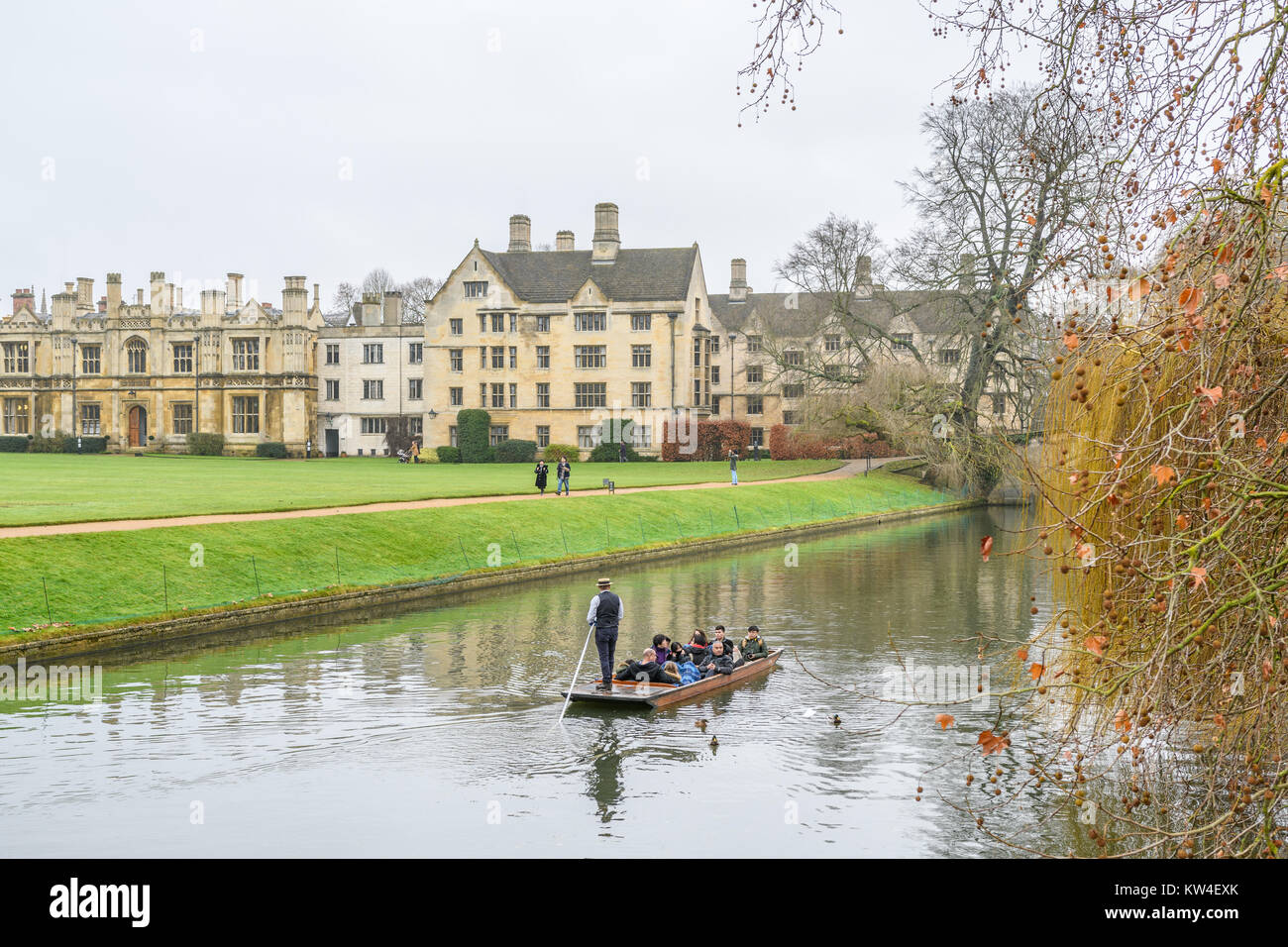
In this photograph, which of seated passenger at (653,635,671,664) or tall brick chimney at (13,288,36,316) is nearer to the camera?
seated passenger at (653,635,671,664)

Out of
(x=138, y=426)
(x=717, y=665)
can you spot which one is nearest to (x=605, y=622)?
(x=717, y=665)

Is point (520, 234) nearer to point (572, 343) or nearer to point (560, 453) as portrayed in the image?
point (572, 343)

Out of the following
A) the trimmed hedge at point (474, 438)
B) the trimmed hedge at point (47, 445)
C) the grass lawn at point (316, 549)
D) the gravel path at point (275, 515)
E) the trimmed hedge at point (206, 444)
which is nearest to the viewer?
the grass lawn at point (316, 549)

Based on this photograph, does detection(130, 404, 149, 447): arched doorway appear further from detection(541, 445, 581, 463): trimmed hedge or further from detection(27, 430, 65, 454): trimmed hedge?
detection(541, 445, 581, 463): trimmed hedge

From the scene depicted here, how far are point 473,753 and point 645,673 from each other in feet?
12.5

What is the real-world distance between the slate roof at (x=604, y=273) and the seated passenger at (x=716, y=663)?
54527mm

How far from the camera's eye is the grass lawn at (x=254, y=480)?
32.9m

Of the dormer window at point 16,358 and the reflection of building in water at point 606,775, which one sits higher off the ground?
the dormer window at point 16,358

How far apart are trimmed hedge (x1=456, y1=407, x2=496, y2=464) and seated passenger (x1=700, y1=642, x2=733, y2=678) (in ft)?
179

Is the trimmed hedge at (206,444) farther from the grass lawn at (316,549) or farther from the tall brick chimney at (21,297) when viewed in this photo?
the grass lawn at (316,549)

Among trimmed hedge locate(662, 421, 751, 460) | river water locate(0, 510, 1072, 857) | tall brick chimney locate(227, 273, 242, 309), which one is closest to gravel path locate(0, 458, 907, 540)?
river water locate(0, 510, 1072, 857)

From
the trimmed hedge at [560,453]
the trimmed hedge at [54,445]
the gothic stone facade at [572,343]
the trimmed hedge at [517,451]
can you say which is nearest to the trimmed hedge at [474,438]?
the trimmed hedge at [517,451]

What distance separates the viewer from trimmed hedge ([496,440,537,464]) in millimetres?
72500
